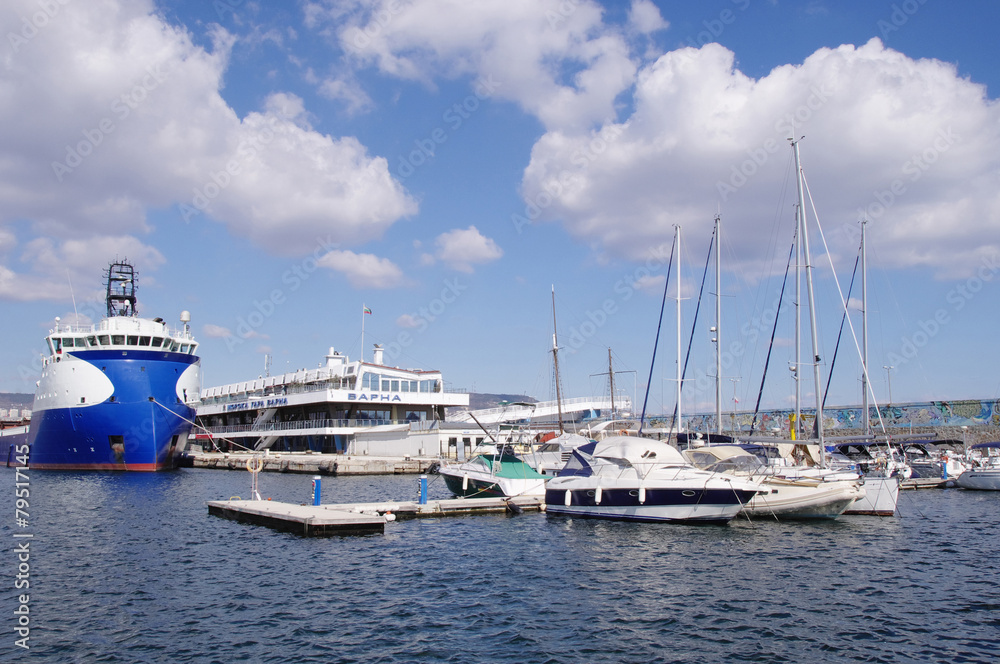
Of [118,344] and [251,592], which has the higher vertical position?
[118,344]

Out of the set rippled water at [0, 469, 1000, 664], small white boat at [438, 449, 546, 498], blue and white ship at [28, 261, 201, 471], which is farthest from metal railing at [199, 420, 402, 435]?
rippled water at [0, 469, 1000, 664]

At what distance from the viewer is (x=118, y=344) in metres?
54.4

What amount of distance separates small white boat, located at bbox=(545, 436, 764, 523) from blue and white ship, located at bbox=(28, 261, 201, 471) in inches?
1510

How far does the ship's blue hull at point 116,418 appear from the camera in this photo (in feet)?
171

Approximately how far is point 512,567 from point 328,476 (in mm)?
35992

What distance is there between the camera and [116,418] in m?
52.3

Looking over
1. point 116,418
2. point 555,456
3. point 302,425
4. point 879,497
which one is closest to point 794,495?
point 879,497

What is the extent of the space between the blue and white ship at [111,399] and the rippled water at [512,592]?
84.0ft

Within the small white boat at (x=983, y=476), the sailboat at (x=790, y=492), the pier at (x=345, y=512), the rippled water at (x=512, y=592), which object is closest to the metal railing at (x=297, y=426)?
the pier at (x=345, y=512)

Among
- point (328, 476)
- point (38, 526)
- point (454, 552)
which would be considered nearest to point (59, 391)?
point (328, 476)

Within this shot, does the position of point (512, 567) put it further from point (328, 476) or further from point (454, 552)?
point (328, 476)

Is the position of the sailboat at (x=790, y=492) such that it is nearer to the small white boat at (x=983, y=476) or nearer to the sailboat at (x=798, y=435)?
the sailboat at (x=798, y=435)

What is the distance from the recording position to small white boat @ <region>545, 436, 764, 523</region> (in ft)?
87.6

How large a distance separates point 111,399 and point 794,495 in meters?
49.4
